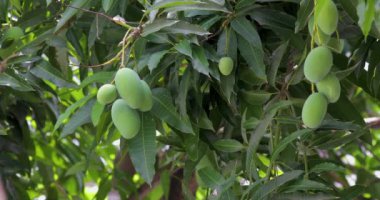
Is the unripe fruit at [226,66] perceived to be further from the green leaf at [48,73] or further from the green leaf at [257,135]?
the green leaf at [48,73]

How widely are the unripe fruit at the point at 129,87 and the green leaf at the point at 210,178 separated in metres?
0.24

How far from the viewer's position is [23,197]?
4.80 feet

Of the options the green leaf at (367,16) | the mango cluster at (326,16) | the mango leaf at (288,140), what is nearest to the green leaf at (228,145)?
the mango leaf at (288,140)

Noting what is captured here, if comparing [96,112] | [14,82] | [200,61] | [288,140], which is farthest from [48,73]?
[288,140]

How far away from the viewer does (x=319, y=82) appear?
2.62ft

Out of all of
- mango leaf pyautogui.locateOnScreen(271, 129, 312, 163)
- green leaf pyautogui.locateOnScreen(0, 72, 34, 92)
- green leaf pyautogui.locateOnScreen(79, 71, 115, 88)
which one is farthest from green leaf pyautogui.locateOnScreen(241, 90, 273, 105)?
green leaf pyautogui.locateOnScreen(0, 72, 34, 92)

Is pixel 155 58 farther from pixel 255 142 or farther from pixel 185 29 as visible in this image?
pixel 255 142

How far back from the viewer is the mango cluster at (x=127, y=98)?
781 millimetres

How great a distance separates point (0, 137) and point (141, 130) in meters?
0.56

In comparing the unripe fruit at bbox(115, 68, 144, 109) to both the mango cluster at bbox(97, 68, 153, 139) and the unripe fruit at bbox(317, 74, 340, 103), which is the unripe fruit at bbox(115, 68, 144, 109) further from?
the unripe fruit at bbox(317, 74, 340, 103)

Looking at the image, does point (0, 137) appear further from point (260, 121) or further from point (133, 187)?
point (260, 121)

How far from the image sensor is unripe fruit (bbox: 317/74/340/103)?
2.60 ft

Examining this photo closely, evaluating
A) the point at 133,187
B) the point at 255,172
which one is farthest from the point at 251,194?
the point at 133,187

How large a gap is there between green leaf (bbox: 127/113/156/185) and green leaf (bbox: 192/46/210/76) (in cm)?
10
